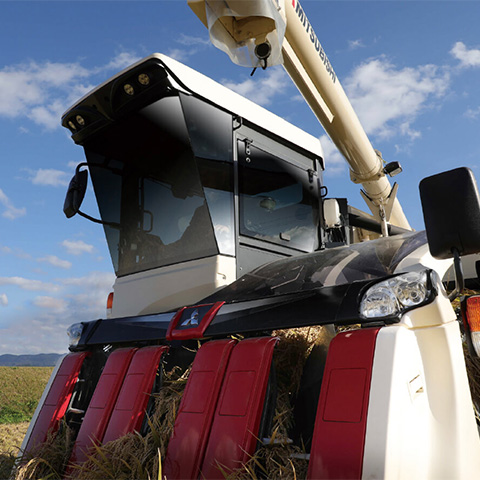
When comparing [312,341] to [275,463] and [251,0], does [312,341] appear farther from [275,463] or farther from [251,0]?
[251,0]

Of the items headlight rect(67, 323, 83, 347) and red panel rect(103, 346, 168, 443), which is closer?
red panel rect(103, 346, 168, 443)

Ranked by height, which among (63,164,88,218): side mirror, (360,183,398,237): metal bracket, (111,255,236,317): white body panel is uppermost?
(360,183,398,237): metal bracket

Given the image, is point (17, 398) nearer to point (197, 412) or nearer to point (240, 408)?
point (197, 412)

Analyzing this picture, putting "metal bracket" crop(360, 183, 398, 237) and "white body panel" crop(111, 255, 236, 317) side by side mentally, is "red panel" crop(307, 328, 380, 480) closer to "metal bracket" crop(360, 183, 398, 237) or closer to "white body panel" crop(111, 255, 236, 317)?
"white body panel" crop(111, 255, 236, 317)

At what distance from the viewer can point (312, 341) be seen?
8.77ft

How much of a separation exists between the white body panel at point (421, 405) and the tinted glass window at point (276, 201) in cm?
174

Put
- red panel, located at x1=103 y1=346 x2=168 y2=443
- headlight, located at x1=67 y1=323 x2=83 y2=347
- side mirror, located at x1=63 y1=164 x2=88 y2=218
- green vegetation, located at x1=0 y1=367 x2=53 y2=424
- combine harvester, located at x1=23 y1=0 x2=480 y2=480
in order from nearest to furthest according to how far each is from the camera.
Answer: combine harvester, located at x1=23 y1=0 x2=480 y2=480 < red panel, located at x1=103 y1=346 x2=168 y2=443 < headlight, located at x1=67 y1=323 x2=83 y2=347 < side mirror, located at x1=63 y1=164 x2=88 y2=218 < green vegetation, located at x1=0 y1=367 x2=53 y2=424

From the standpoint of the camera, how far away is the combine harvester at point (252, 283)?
73.9 inches

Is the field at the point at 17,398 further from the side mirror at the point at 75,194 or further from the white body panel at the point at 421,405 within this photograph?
the white body panel at the point at 421,405

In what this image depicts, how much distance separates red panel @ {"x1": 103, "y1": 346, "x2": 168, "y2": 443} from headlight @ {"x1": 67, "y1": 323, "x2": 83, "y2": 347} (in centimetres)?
73

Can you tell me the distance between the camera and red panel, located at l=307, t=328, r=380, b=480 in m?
1.71

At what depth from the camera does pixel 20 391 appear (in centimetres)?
919

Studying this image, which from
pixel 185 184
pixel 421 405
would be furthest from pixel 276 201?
pixel 421 405

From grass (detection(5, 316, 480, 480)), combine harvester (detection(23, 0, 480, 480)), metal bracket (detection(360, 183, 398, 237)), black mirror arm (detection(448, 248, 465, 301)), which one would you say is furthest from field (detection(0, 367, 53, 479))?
metal bracket (detection(360, 183, 398, 237))
